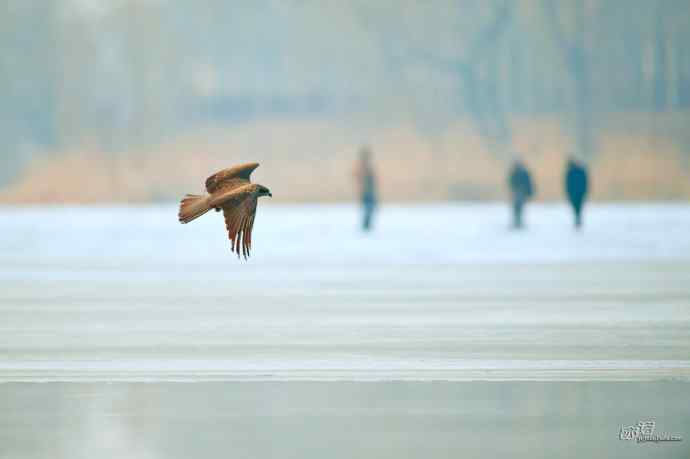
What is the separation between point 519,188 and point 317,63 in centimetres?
1572

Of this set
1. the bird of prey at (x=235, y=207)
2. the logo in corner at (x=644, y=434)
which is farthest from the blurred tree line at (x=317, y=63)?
the logo in corner at (x=644, y=434)

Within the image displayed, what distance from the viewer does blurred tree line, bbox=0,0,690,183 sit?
34.9 metres

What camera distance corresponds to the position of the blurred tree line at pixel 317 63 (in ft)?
115

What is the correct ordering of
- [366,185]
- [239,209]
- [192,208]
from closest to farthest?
[192,208] < [239,209] < [366,185]

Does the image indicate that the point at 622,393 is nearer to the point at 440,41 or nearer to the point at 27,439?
the point at 27,439

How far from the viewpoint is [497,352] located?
8547mm

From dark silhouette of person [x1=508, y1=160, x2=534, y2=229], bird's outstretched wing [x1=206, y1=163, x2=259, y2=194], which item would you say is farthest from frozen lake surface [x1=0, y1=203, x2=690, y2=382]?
bird's outstretched wing [x1=206, y1=163, x2=259, y2=194]

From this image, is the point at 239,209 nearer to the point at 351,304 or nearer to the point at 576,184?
the point at 351,304

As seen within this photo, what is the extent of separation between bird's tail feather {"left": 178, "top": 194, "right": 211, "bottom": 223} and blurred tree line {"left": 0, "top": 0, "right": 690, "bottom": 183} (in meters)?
27.9

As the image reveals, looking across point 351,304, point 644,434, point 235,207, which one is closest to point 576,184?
point 351,304

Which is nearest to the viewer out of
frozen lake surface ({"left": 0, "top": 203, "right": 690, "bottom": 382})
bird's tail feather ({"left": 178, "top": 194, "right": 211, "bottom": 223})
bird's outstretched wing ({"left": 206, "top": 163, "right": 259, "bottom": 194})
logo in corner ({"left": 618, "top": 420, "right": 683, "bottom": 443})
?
logo in corner ({"left": 618, "top": 420, "right": 683, "bottom": 443})

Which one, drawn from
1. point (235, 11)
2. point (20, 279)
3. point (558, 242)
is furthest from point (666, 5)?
point (20, 279)

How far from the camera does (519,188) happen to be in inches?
837

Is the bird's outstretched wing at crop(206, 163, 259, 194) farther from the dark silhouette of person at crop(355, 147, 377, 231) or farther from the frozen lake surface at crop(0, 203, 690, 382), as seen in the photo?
the dark silhouette of person at crop(355, 147, 377, 231)
